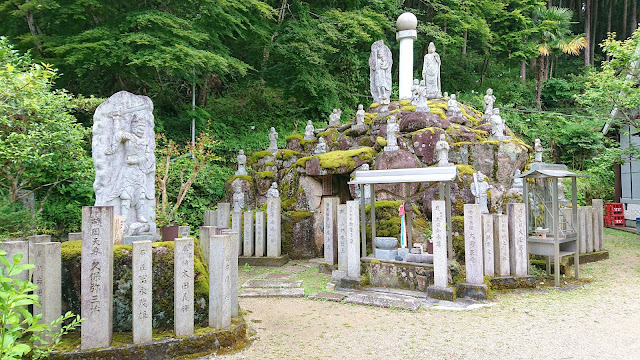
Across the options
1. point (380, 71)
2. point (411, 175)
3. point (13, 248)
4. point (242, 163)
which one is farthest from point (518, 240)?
point (380, 71)

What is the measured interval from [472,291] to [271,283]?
4181mm

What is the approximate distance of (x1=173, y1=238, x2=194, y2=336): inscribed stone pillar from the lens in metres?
5.27

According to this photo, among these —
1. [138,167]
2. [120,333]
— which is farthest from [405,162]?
[120,333]

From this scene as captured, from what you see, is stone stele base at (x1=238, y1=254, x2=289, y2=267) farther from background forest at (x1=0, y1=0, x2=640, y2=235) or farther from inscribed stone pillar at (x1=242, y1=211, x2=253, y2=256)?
background forest at (x1=0, y1=0, x2=640, y2=235)

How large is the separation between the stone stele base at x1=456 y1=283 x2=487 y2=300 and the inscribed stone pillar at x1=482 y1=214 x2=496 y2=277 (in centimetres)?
69

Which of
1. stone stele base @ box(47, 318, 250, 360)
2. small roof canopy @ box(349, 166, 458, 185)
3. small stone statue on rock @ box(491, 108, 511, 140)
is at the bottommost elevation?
stone stele base @ box(47, 318, 250, 360)

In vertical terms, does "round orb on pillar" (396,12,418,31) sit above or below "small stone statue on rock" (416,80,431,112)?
above

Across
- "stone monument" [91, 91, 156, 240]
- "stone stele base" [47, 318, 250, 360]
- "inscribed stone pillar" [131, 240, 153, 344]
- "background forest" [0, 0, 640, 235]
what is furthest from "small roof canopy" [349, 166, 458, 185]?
"background forest" [0, 0, 640, 235]

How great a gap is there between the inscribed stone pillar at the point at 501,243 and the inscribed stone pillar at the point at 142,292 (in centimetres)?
641

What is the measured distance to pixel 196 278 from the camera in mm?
5754

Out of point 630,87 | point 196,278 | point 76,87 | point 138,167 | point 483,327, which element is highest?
point 76,87

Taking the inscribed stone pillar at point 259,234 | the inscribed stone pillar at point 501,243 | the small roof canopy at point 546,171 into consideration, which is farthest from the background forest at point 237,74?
the inscribed stone pillar at point 501,243

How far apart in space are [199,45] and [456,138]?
31.1 ft

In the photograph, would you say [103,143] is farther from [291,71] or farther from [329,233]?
[291,71]
